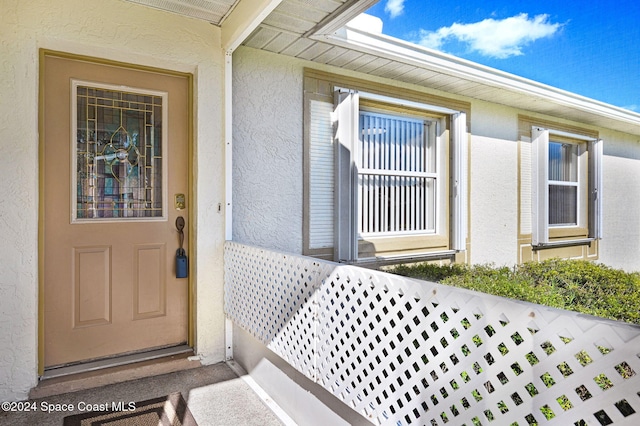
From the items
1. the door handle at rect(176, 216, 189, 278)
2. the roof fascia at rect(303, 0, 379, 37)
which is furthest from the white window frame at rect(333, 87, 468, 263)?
the door handle at rect(176, 216, 189, 278)

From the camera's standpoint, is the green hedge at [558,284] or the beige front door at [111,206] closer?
the beige front door at [111,206]

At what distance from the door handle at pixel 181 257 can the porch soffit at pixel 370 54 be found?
1.57m

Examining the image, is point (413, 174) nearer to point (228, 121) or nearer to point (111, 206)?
point (228, 121)

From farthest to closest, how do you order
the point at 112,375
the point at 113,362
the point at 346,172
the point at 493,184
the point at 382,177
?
the point at 493,184
the point at 382,177
the point at 346,172
the point at 113,362
the point at 112,375

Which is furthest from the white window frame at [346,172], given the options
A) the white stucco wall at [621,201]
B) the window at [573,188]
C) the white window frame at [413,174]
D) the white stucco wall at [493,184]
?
the white stucco wall at [621,201]

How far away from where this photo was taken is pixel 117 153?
9.43 ft

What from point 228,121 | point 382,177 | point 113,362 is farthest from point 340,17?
point 113,362

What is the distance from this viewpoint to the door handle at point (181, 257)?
9.92 feet

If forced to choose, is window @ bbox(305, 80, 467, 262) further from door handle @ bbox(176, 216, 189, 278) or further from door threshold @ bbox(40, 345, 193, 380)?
door threshold @ bbox(40, 345, 193, 380)

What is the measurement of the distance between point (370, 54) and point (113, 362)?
3238mm

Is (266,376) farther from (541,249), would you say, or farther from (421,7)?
(541,249)

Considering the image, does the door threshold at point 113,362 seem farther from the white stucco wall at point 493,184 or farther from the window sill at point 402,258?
the white stucco wall at point 493,184

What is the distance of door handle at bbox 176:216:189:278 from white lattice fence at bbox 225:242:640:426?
3.28 feet

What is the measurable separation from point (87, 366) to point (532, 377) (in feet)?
9.32
